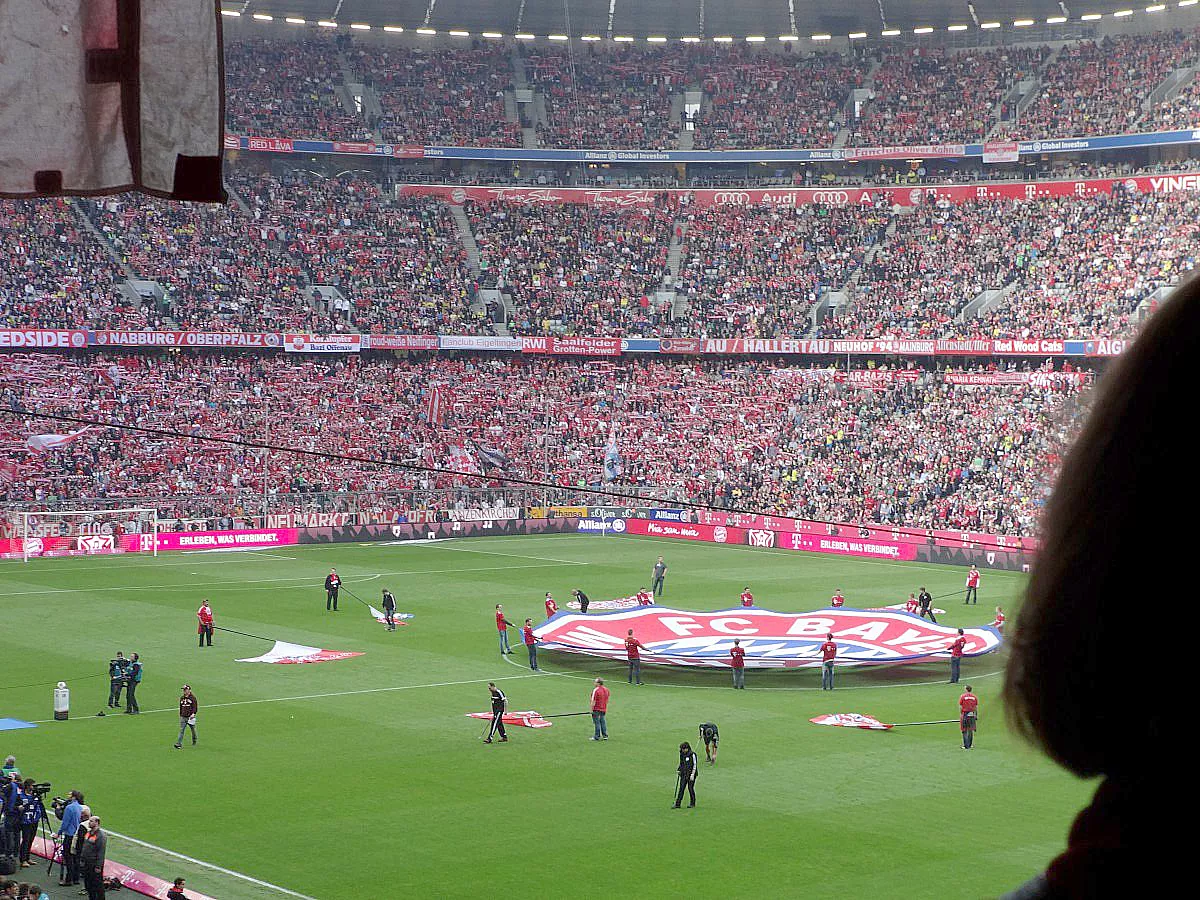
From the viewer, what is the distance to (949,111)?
246 ft

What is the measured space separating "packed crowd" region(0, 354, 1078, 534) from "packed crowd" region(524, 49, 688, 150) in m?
14.7

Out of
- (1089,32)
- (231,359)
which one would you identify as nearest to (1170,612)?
(231,359)

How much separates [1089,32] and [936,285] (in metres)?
18.7

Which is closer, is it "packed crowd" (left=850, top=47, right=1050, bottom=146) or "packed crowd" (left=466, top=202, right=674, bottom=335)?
"packed crowd" (left=466, top=202, right=674, bottom=335)

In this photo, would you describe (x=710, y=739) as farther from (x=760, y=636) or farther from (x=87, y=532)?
(x=87, y=532)

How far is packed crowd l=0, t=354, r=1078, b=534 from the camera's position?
59312mm

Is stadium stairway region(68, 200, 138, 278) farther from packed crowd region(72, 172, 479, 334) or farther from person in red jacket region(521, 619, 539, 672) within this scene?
person in red jacket region(521, 619, 539, 672)

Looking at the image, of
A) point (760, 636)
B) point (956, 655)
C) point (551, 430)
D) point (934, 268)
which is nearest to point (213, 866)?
point (760, 636)

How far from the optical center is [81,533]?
56000 mm

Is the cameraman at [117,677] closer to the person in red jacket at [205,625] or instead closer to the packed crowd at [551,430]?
the person in red jacket at [205,625]

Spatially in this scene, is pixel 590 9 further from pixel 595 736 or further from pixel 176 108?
pixel 176 108

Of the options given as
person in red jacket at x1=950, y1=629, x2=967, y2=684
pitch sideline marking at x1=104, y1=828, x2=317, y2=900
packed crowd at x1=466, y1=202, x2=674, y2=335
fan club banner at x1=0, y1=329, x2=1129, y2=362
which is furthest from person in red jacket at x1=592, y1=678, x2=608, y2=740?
packed crowd at x1=466, y1=202, x2=674, y2=335

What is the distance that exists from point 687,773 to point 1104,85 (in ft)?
191

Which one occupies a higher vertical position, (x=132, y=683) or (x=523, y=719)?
(x=132, y=683)
